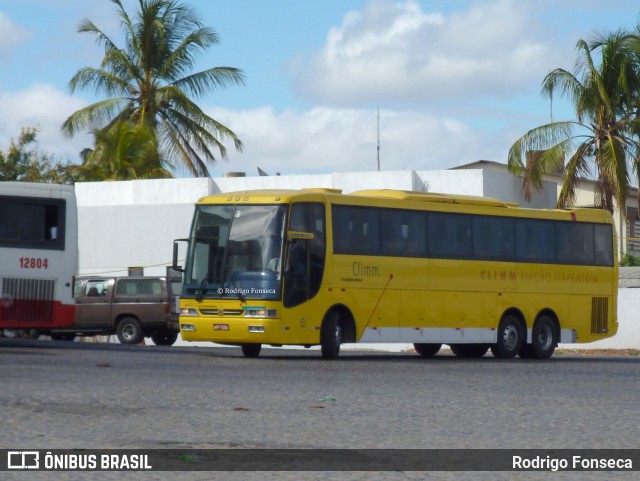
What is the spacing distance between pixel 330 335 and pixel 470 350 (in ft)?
19.6

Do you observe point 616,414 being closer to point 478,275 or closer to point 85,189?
point 478,275

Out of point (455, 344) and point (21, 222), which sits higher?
point (21, 222)

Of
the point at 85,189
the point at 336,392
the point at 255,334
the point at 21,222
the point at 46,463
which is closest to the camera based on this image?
the point at 46,463

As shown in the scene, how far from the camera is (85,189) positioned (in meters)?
48.4

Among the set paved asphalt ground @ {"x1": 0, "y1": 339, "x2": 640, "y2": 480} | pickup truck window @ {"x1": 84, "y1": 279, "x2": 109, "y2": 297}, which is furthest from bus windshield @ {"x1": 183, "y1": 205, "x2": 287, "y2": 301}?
pickup truck window @ {"x1": 84, "y1": 279, "x2": 109, "y2": 297}

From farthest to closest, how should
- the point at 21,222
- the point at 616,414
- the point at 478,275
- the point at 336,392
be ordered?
the point at 478,275, the point at 21,222, the point at 336,392, the point at 616,414

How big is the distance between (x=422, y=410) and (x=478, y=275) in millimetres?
14069

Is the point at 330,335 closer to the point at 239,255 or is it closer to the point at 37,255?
the point at 239,255

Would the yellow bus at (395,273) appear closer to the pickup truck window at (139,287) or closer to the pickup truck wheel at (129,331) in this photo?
the pickup truck window at (139,287)

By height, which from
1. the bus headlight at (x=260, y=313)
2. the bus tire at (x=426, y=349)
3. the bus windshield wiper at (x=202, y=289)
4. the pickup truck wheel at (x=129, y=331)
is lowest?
the bus tire at (x=426, y=349)

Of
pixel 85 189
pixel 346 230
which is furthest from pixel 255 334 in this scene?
pixel 85 189

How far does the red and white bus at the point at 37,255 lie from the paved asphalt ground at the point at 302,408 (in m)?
3.45

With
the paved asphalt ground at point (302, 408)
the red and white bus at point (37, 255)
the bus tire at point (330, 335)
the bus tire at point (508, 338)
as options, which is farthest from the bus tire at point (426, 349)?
the red and white bus at point (37, 255)

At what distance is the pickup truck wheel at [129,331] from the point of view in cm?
3556
